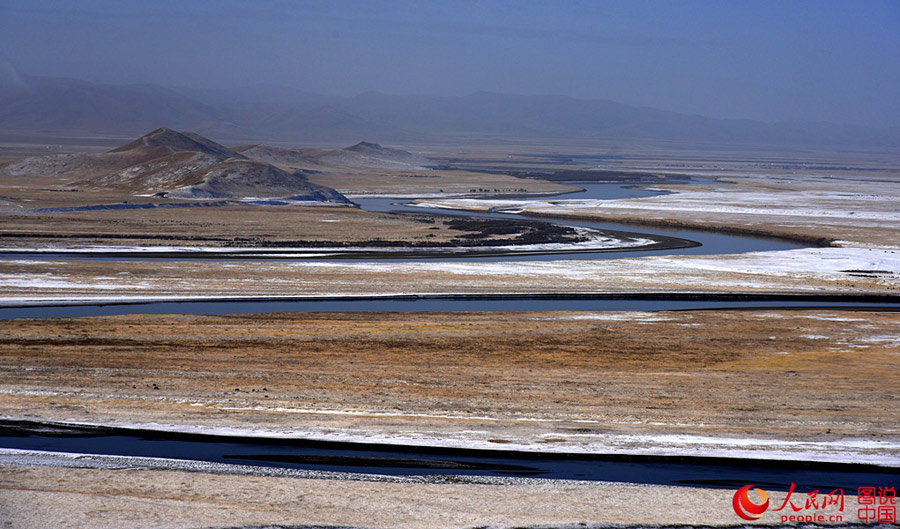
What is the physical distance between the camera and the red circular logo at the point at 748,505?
488 inches

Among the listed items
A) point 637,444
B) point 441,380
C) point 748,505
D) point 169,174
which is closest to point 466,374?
point 441,380

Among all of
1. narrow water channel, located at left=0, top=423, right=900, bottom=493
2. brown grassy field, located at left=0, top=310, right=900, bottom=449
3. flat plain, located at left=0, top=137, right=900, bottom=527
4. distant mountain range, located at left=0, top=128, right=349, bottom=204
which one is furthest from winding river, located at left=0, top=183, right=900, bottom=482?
distant mountain range, located at left=0, top=128, right=349, bottom=204

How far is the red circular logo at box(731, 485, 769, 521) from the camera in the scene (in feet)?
40.7

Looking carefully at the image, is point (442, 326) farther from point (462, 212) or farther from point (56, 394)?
point (462, 212)

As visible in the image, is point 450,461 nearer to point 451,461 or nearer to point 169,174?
point 451,461

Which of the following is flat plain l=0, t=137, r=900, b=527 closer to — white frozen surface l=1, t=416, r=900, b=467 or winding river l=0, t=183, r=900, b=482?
white frozen surface l=1, t=416, r=900, b=467

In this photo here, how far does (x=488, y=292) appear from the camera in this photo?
108 ft

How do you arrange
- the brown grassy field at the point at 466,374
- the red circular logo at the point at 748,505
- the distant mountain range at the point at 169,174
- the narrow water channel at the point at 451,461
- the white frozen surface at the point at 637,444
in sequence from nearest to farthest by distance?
the red circular logo at the point at 748,505 → the narrow water channel at the point at 451,461 → the white frozen surface at the point at 637,444 → the brown grassy field at the point at 466,374 → the distant mountain range at the point at 169,174

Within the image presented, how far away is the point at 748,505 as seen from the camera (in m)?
12.8

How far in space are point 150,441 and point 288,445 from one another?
247 centimetres

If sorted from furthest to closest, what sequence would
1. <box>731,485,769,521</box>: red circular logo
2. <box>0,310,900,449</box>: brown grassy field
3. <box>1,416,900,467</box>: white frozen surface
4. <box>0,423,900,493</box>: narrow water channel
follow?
<box>0,310,900,449</box>: brown grassy field
<box>1,416,900,467</box>: white frozen surface
<box>0,423,900,493</box>: narrow water channel
<box>731,485,769,521</box>: red circular logo

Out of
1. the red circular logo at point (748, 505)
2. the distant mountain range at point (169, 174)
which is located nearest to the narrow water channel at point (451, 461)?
the red circular logo at point (748, 505)

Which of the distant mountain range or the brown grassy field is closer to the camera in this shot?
the brown grassy field

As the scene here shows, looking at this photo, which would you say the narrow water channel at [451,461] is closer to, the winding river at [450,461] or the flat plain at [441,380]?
the winding river at [450,461]
